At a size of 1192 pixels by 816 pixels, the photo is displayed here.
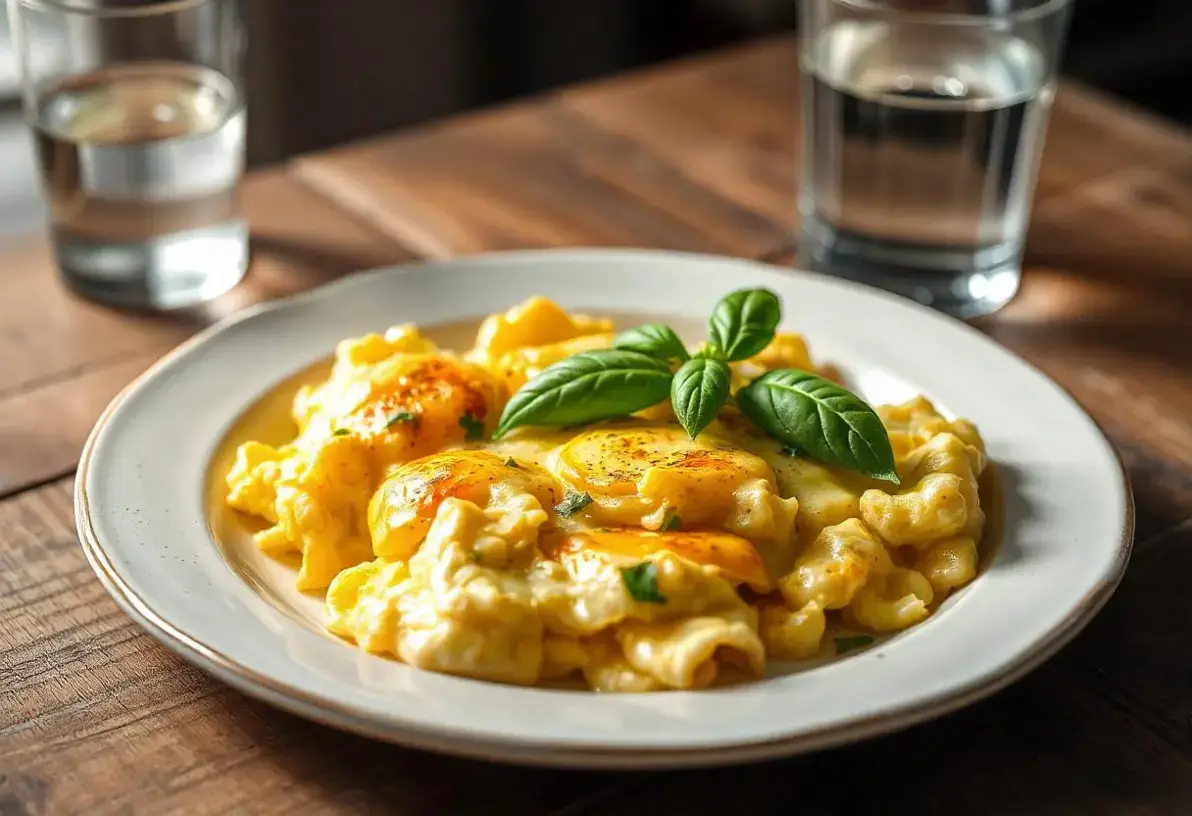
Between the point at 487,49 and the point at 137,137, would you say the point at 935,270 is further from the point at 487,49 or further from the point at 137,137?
the point at 487,49

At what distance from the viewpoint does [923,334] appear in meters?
1.89

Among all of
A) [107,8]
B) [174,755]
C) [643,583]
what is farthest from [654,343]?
[107,8]

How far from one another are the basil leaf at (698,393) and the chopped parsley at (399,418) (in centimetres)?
28

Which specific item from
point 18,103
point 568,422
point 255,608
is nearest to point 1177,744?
point 568,422

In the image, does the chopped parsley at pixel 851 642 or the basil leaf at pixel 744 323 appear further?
the basil leaf at pixel 744 323

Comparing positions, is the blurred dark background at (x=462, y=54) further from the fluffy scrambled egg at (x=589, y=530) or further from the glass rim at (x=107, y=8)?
the fluffy scrambled egg at (x=589, y=530)

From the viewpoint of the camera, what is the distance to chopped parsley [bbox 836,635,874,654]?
4.55 ft

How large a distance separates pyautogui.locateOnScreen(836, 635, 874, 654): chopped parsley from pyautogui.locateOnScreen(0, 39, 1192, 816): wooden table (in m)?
0.09

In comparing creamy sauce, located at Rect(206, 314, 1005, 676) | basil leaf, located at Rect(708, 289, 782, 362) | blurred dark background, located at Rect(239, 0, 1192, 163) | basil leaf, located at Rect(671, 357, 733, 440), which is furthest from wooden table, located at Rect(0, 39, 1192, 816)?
blurred dark background, located at Rect(239, 0, 1192, 163)

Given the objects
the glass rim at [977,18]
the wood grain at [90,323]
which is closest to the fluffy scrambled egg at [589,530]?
the wood grain at [90,323]

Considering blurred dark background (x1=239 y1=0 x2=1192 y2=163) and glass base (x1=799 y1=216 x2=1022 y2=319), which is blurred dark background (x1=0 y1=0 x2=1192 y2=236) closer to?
blurred dark background (x1=239 y1=0 x2=1192 y2=163)

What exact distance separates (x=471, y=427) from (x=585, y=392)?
141mm

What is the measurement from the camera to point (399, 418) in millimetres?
1579

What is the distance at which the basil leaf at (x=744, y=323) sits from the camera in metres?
1.66
